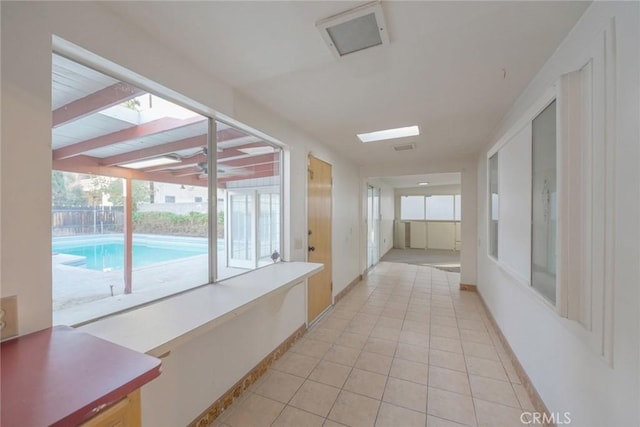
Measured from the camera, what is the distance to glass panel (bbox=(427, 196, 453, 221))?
28.9 feet

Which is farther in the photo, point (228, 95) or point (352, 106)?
point (352, 106)

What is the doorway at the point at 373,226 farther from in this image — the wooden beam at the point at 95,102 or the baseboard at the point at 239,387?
the wooden beam at the point at 95,102

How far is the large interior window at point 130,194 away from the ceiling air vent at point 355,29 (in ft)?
3.54

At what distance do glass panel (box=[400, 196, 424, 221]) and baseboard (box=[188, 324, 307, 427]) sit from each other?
7.93m

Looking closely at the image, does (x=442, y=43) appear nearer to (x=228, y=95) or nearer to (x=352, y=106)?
(x=352, y=106)

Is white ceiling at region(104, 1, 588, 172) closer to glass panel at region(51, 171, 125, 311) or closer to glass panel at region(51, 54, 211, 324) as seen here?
glass panel at region(51, 54, 211, 324)

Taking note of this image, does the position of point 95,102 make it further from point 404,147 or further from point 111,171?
point 404,147

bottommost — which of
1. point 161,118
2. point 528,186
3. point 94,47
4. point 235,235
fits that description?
point 235,235

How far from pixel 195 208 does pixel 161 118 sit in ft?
2.15

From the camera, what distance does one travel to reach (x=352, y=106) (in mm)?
2227

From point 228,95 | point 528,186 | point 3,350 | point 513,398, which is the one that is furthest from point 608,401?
point 228,95

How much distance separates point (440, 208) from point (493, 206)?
6.65 meters

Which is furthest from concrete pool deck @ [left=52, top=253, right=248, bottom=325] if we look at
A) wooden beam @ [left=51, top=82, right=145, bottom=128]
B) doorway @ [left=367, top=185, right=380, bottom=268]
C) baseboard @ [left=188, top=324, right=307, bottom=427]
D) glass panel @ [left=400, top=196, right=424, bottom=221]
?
glass panel @ [left=400, top=196, right=424, bottom=221]

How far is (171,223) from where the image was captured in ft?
5.81
